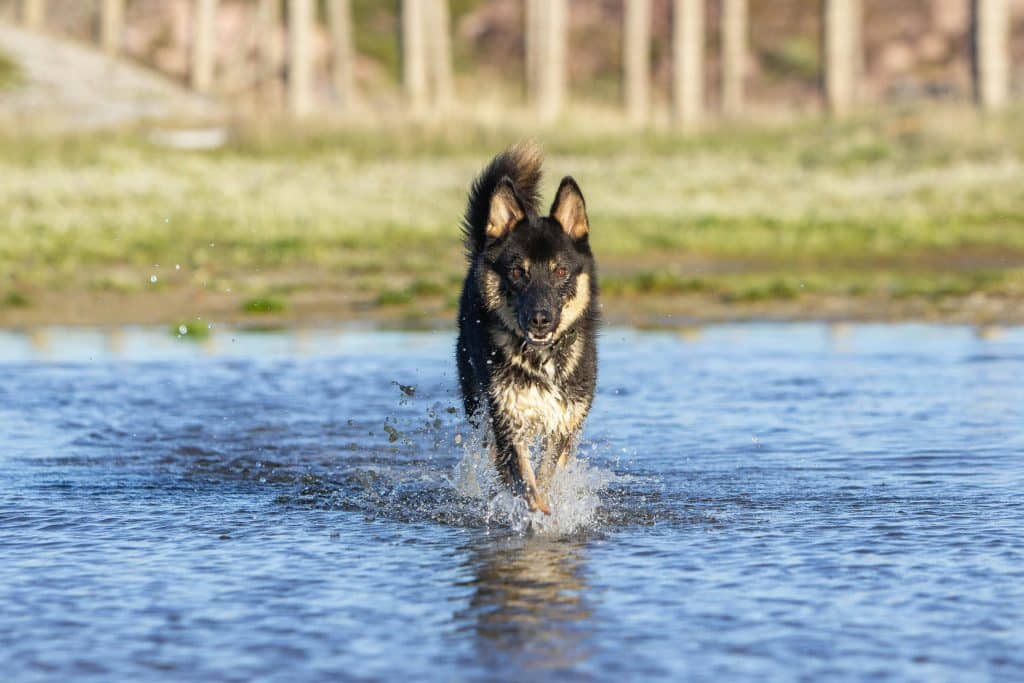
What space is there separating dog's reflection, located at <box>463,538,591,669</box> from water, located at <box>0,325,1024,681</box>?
2 centimetres

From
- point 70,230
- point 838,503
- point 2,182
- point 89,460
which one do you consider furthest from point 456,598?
point 2,182

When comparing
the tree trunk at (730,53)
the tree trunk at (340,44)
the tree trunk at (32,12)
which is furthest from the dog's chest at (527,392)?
the tree trunk at (32,12)

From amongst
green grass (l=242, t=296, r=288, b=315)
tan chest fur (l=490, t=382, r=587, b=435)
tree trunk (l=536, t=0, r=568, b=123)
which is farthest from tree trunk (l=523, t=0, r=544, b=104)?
tan chest fur (l=490, t=382, r=587, b=435)

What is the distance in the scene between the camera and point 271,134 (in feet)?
114

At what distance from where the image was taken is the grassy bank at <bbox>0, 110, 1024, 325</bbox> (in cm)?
1878

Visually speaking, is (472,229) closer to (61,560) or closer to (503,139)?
(61,560)

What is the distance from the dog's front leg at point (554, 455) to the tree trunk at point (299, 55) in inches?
1245

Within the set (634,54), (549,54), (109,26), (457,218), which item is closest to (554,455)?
(457,218)

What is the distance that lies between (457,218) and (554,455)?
592 inches

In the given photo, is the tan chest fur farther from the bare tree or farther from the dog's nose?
the bare tree

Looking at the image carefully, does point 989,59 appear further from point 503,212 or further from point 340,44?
point 503,212

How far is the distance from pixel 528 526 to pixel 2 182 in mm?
20824

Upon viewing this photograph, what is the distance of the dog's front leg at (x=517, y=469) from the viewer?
834 centimetres

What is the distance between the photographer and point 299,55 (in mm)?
40812
